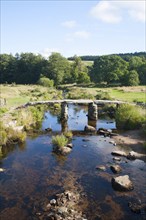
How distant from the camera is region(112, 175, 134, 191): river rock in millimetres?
26506

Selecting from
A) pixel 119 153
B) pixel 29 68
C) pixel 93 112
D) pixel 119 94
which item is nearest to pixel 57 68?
pixel 29 68

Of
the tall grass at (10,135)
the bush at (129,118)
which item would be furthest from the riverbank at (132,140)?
the tall grass at (10,135)

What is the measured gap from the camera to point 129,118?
164 feet

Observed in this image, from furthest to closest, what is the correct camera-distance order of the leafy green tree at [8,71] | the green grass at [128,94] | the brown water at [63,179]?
the leafy green tree at [8,71] < the green grass at [128,94] < the brown water at [63,179]

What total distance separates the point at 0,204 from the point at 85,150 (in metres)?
16.2

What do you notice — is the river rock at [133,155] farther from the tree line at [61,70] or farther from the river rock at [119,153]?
the tree line at [61,70]

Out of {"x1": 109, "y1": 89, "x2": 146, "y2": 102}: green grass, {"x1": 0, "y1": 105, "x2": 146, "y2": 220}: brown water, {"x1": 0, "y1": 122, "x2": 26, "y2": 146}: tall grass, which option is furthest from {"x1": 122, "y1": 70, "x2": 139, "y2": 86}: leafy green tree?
{"x1": 0, "y1": 122, "x2": 26, "y2": 146}: tall grass

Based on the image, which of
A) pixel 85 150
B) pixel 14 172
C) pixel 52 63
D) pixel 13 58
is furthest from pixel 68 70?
pixel 14 172

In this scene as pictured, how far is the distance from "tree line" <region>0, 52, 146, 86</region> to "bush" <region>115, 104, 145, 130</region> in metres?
59.0

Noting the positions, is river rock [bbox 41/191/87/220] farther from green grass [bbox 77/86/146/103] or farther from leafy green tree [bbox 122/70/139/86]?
leafy green tree [bbox 122/70/139/86]

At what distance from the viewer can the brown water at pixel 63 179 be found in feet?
75.9

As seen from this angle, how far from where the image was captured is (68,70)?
128 metres

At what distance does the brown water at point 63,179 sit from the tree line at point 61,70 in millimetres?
74669

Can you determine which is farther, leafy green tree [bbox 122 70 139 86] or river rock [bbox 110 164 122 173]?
leafy green tree [bbox 122 70 139 86]
